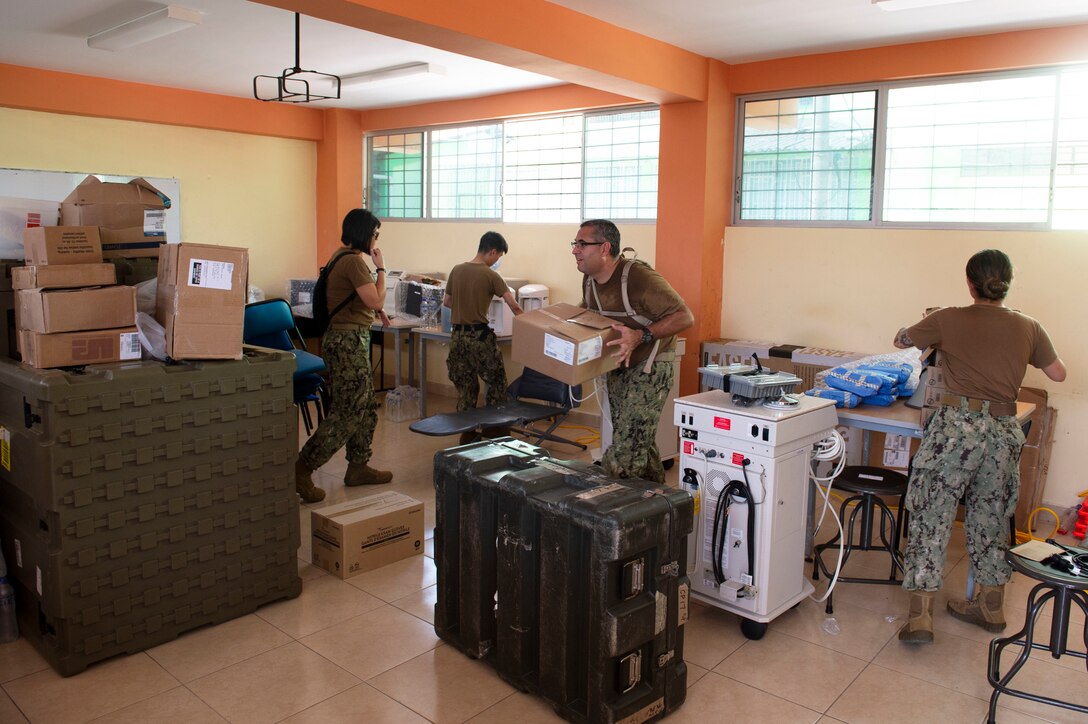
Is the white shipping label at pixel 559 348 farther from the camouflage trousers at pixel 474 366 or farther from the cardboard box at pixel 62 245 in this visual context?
the camouflage trousers at pixel 474 366

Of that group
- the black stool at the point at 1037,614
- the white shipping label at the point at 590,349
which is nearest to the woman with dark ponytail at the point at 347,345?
the white shipping label at the point at 590,349

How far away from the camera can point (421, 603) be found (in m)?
3.64

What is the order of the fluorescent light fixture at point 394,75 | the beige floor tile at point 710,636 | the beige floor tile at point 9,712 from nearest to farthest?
the beige floor tile at point 9,712, the beige floor tile at point 710,636, the fluorescent light fixture at point 394,75

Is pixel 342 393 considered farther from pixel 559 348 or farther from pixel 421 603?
pixel 559 348

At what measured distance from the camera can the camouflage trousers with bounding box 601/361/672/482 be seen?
12.6 ft

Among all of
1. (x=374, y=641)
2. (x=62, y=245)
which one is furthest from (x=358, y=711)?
(x=62, y=245)

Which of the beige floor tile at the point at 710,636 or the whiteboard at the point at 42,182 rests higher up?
the whiteboard at the point at 42,182

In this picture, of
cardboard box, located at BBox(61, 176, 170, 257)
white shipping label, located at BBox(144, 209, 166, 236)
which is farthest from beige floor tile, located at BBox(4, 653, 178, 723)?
white shipping label, located at BBox(144, 209, 166, 236)

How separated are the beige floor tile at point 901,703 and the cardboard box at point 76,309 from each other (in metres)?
2.93

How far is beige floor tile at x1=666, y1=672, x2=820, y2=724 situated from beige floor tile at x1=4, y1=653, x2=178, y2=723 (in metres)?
1.81

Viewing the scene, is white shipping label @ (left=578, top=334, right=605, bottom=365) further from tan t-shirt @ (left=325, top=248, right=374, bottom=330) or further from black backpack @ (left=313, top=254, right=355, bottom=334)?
black backpack @ (left=313, top=254, right=355, bottom=334)

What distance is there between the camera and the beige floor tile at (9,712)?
270cm

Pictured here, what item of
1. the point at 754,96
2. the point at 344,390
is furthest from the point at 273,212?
the point at 754,96

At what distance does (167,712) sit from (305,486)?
2052 millimetres
